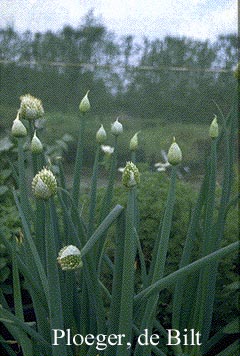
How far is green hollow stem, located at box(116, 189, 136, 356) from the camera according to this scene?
1.15 meters

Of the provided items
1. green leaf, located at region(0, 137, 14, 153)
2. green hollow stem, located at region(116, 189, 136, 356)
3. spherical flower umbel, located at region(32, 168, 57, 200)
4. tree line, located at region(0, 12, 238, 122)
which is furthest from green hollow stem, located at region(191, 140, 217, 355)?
tree line, located at region(0, 12, 238, 122)

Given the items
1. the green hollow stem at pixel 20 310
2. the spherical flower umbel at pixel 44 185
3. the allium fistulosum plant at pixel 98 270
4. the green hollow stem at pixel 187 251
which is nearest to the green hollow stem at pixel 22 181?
the allium fistulosum plant at pixel 98 270

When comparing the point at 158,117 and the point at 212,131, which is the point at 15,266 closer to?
the point at 212,131

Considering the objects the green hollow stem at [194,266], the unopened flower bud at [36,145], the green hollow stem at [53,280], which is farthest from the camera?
the unopened flower bud at [36,145]

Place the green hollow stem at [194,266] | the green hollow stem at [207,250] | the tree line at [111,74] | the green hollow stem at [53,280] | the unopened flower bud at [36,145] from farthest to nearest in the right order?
the tree line at [111,74] → the green hollow stem at [207,250] → the unopened flower bud at [36,145] → the green hollow stem at [53,280] → the green hollow stem at [194,266]

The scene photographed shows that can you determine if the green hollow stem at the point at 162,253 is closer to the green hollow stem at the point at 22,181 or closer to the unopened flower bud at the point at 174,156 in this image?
the unopened flower bud at the point at 174,156

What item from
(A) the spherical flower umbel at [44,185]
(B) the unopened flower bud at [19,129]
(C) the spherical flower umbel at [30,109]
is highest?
(C) the spherical flower umbel at [30,109]

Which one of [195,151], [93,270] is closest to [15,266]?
[93,270]

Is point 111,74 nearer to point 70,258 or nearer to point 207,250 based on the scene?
point 207,250

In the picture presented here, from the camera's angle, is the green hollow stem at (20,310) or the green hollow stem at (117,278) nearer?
the green hollow stem at (117,278)

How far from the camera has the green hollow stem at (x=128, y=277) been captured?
1155 mm

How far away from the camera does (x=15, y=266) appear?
1.34 m

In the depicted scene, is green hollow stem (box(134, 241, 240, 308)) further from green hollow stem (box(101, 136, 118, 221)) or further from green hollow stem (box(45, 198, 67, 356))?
green hollow stem (box(101, 136, 118, 221))

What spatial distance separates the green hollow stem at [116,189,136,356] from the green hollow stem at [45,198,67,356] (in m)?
0.13
